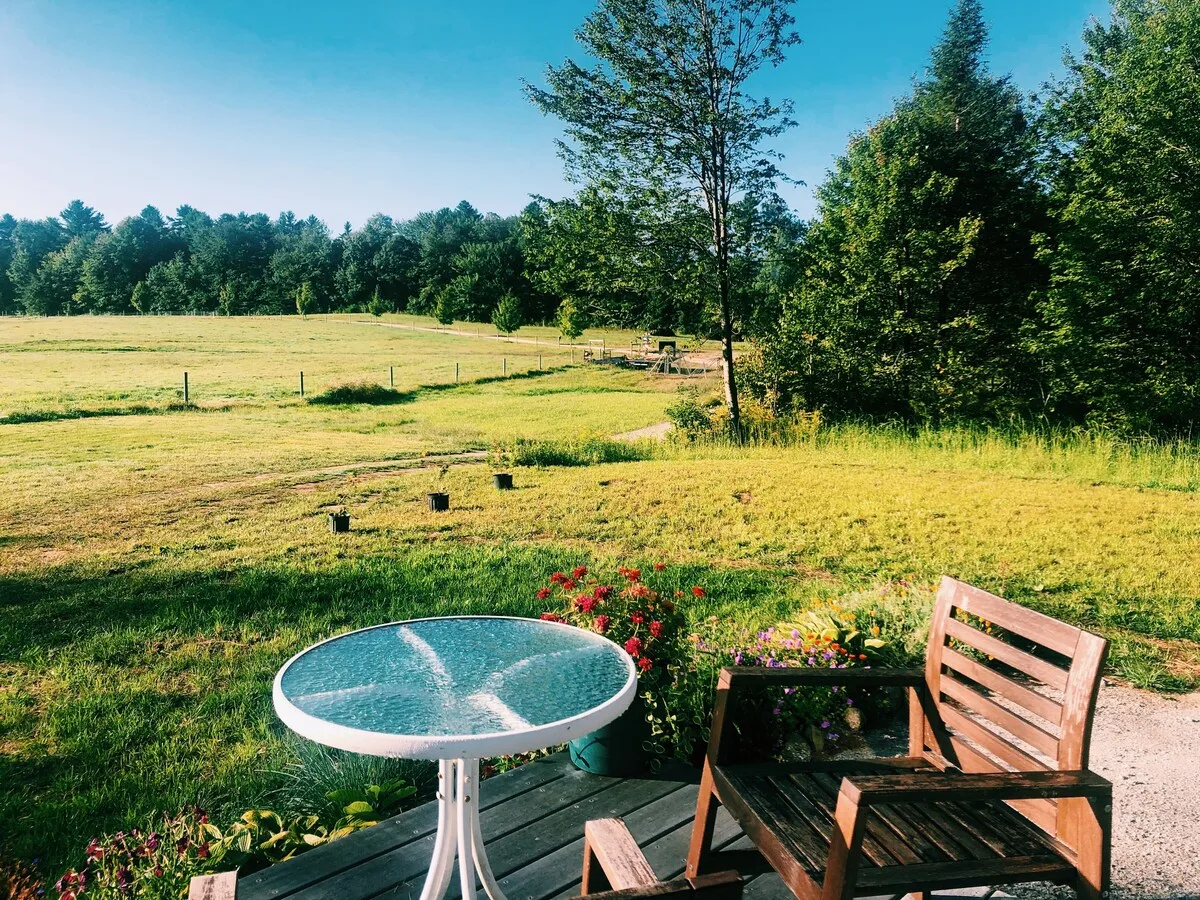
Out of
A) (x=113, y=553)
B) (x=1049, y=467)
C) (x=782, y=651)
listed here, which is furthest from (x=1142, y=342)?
(x=113, y=553)

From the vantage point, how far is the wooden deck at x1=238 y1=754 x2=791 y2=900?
2.12 meters

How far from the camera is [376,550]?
694 centimetres

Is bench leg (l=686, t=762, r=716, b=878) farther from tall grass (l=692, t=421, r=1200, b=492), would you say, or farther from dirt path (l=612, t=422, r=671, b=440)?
dirt path (l=612, t=422, r=671, b=440)

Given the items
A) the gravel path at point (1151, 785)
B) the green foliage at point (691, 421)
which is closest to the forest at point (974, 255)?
the green foliage at point (691, 421)

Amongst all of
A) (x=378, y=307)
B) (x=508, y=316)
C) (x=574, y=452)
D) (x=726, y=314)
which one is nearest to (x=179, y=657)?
(x=574, y=452)

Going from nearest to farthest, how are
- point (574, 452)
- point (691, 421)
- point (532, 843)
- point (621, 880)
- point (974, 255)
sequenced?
point (621, 880)
point (532, 843)
point (574, 452)
point (691, 421)
point (974, 255)

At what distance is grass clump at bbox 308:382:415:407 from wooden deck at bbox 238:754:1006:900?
2022 centimetres

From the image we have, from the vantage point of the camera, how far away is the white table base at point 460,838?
1970 mm

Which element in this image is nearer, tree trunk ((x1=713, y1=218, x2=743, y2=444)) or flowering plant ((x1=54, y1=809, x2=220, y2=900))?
flowering plant ((x1=54, y1=809, x2=220, y2=900))

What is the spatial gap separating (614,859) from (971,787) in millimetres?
711

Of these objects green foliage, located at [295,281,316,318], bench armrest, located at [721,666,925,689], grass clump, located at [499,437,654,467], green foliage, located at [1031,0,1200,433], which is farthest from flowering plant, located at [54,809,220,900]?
green foliage, located at [295,281,316,318]

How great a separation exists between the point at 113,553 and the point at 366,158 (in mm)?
19139

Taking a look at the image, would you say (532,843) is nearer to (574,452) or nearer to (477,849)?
(477,849)

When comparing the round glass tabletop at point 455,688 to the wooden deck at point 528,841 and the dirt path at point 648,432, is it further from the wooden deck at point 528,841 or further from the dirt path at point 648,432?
the dirt path at point 648,432
